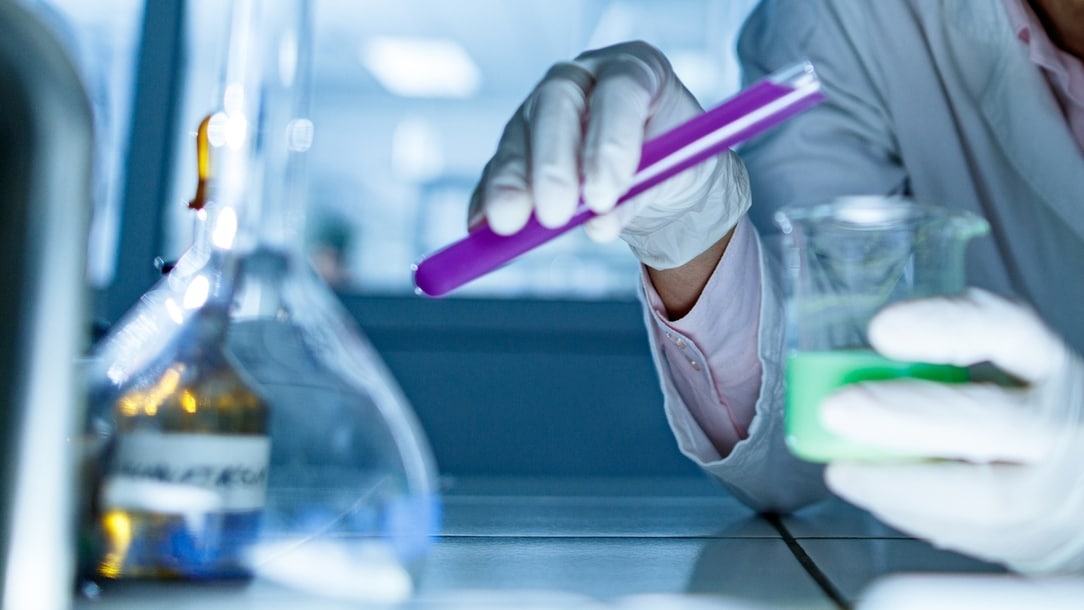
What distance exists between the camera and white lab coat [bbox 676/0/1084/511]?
1.32m

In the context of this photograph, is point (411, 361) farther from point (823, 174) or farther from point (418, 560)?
point (418, 560)

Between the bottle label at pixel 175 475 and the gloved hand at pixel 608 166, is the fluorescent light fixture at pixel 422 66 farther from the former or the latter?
the bottle label at pixel 175 475

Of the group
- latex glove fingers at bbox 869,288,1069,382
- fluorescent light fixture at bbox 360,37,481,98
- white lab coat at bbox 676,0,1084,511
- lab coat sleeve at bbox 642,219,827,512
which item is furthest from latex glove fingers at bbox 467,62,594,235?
fluorescent light fixture at bbox 360,37,481,98

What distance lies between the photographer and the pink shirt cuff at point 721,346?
1155mm

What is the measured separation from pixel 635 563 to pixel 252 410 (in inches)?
13.5

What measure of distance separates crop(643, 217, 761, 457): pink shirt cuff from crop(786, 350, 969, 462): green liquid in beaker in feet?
1.46

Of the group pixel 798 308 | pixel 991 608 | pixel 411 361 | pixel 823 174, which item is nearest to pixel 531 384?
pixel 411 361

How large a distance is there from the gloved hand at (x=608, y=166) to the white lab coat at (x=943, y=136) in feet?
1.10

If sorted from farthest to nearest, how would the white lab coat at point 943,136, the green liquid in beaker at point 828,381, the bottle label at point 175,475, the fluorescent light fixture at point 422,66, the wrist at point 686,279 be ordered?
the fluorescent light fixture at point 422,66 < the white lab coat at point 943,136 < the wrist at point 686,279 < the green liquid in beaker at point 828,381 < the bottle label at point 175,475

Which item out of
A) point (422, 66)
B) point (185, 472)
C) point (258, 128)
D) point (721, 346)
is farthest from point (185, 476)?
point (422, 66)

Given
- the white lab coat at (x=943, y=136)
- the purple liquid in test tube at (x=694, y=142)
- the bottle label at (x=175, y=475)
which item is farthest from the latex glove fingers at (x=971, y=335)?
the white lab coat at (x=943, y=136)

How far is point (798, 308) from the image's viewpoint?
755mm

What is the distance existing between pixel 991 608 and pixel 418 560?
0.36 metres

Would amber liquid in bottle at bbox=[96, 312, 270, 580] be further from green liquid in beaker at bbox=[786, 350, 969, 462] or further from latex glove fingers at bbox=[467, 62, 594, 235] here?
green liquid in beaker at bbox=[786, 350, 969, 462]
